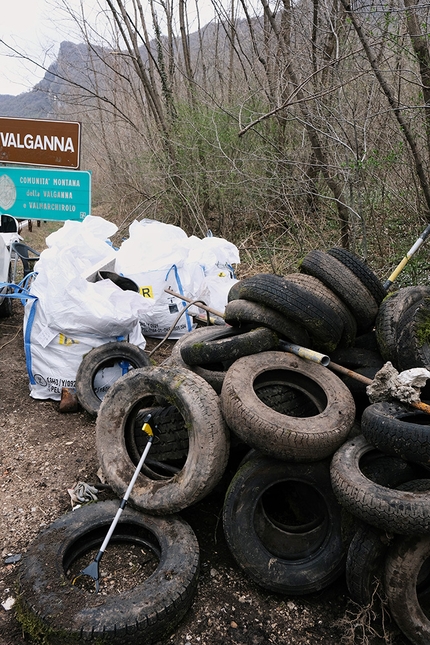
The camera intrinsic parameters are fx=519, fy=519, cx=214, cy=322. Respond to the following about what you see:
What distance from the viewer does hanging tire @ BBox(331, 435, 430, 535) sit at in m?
2.34

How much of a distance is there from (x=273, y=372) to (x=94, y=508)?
4.58 ft

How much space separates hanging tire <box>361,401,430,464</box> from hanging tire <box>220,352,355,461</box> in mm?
235

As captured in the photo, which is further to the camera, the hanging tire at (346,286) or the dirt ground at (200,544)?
the hanging tire at (346,286)

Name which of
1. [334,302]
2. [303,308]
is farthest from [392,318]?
[303,308]

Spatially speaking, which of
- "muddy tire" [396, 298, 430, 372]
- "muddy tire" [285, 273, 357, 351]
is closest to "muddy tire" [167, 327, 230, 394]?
"muddy tire" [285, 273, 357, 351]

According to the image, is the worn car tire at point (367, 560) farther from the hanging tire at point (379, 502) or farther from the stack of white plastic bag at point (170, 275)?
the stack of white plastic bag at point (170, 275)

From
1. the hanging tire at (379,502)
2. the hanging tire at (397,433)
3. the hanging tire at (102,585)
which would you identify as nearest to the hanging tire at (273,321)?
the hanging tire at (397,433)

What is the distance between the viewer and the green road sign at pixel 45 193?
24.7ft

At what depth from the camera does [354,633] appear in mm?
2531

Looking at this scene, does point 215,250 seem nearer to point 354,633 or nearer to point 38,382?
point 38,382

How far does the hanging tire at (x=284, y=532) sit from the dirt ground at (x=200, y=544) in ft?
0.47

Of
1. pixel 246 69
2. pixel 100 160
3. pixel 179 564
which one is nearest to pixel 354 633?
pixel 179 564

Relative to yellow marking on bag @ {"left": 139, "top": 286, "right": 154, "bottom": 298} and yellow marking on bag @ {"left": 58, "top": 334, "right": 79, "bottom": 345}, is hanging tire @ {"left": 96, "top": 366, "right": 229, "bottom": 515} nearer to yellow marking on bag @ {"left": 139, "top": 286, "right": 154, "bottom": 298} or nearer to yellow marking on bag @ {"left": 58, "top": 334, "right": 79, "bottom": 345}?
yellow marking on bag @ {"left": 58, "top": 334, "right": 79, "bottom": 345}

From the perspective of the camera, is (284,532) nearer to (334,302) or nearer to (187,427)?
(187,427)
